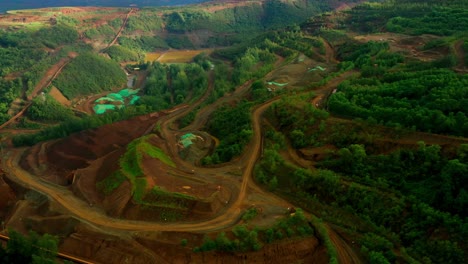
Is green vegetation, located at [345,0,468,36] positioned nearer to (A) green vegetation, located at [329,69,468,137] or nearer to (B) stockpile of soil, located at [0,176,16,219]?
(A) green vegetation, located at [329,69,468,137]

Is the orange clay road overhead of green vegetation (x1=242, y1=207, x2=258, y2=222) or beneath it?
beneath

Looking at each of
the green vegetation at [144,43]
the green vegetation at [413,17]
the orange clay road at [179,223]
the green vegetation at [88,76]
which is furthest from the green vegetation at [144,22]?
the orange clay road at [179,223]

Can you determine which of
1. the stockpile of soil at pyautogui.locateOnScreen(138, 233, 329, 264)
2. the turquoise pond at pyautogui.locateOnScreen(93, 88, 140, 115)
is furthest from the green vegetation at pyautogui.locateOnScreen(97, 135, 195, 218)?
the turquoise pond at pyautogui.locateOnScreen(93, 88, 140, 115)

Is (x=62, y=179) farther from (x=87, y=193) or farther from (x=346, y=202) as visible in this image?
(x=346, y=202)

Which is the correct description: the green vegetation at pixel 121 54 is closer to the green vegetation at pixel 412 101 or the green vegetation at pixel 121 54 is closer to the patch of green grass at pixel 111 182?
the patch of green grass at pixel 111 182

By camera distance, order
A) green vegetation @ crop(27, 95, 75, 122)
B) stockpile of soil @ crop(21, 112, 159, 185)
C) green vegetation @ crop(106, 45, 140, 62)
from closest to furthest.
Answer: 1. stockpile of soil @ crop(21, 112, 159, 185)
2. green vegetation @ crop(27, 95, 75, 122)
3. green vegetation @ crop(106, 45, 140, 62)

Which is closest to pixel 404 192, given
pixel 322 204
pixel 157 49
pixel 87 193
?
pixel 322 204

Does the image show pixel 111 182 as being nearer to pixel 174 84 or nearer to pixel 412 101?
pixel 412 101

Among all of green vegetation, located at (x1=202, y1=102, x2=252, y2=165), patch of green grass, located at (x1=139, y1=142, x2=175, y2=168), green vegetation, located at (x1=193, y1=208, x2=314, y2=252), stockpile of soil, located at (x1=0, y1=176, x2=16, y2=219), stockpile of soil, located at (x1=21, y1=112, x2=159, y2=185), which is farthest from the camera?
stockpile of soil, located at (x1=21, y1=112, x2=159, y2=185)
